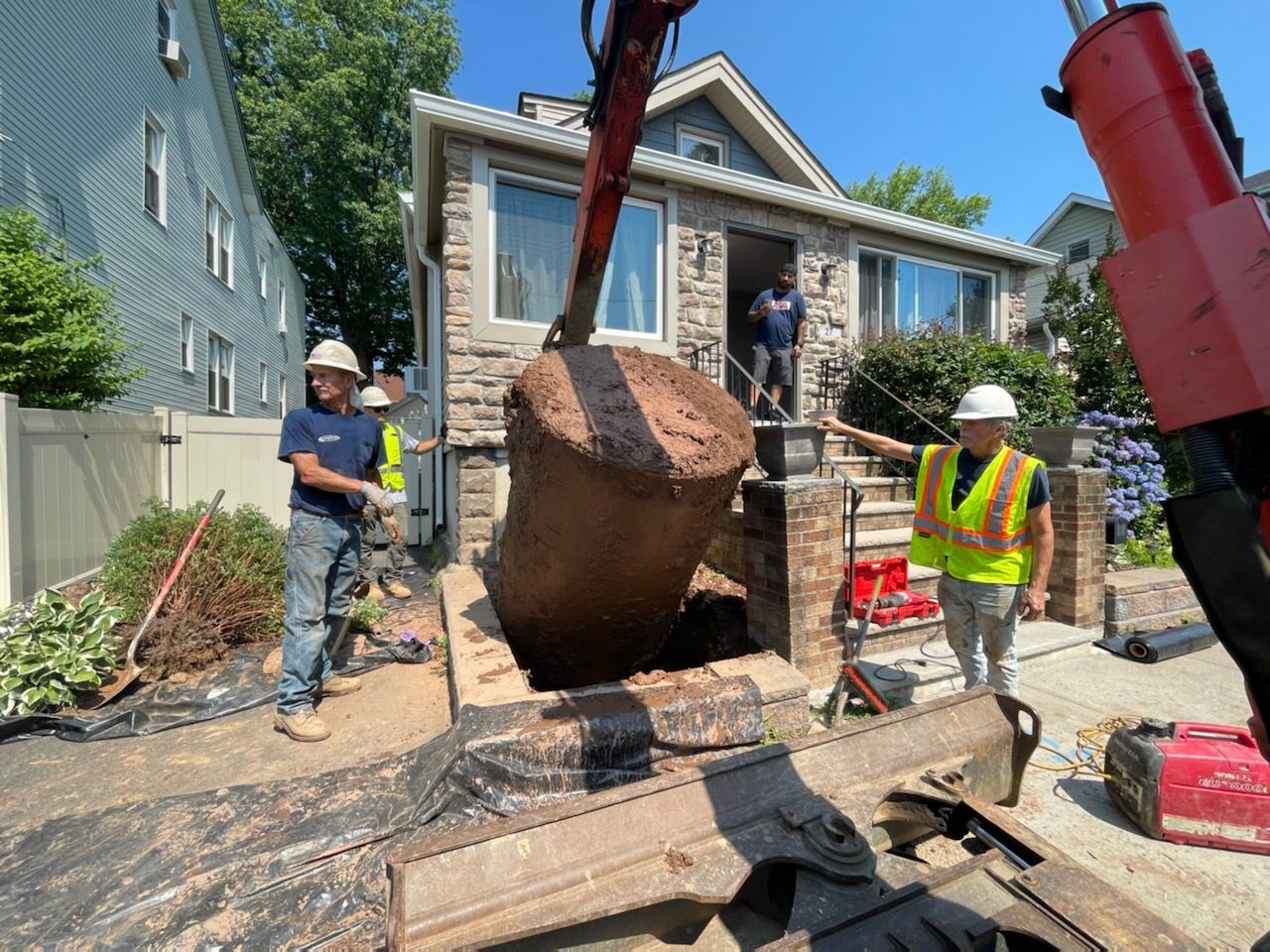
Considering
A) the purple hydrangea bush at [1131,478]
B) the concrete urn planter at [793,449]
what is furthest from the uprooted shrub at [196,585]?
the purple hydrangea bush at [1131,478]

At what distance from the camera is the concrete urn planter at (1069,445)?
4.85 meters

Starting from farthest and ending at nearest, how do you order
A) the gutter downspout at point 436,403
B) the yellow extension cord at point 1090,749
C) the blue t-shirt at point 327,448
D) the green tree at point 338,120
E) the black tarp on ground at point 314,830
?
the green tree at point 338,120 < the gutter downspout at point 436,403 < the blue t-shirt at point 327,448 < the yellow extension cord at point 1090,749 < the black tarp on ground at point 314,830

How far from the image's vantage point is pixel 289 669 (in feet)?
11.4

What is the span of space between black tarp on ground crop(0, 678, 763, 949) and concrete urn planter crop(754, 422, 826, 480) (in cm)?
131

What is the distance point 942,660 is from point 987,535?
4.55ft

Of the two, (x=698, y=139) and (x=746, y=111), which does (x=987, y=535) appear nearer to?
(x=698, y=139)

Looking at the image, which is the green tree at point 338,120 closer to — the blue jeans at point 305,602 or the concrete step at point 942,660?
the blue jeans at point 305,602

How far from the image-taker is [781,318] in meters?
7.54

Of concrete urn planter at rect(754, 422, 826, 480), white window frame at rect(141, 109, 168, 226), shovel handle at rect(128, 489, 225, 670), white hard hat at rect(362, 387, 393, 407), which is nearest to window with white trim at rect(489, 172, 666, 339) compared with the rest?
white hard hat at rect(362, 387, 393, 407)

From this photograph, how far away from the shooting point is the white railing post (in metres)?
4.07

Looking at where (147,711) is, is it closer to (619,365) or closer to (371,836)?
(371,836)

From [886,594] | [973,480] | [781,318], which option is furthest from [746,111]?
[886,594]

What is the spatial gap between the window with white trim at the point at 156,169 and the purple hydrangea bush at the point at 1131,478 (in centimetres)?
1528

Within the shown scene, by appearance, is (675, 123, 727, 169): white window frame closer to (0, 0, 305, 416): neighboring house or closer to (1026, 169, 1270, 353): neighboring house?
(0, 0, 305, 416): neighboring house
